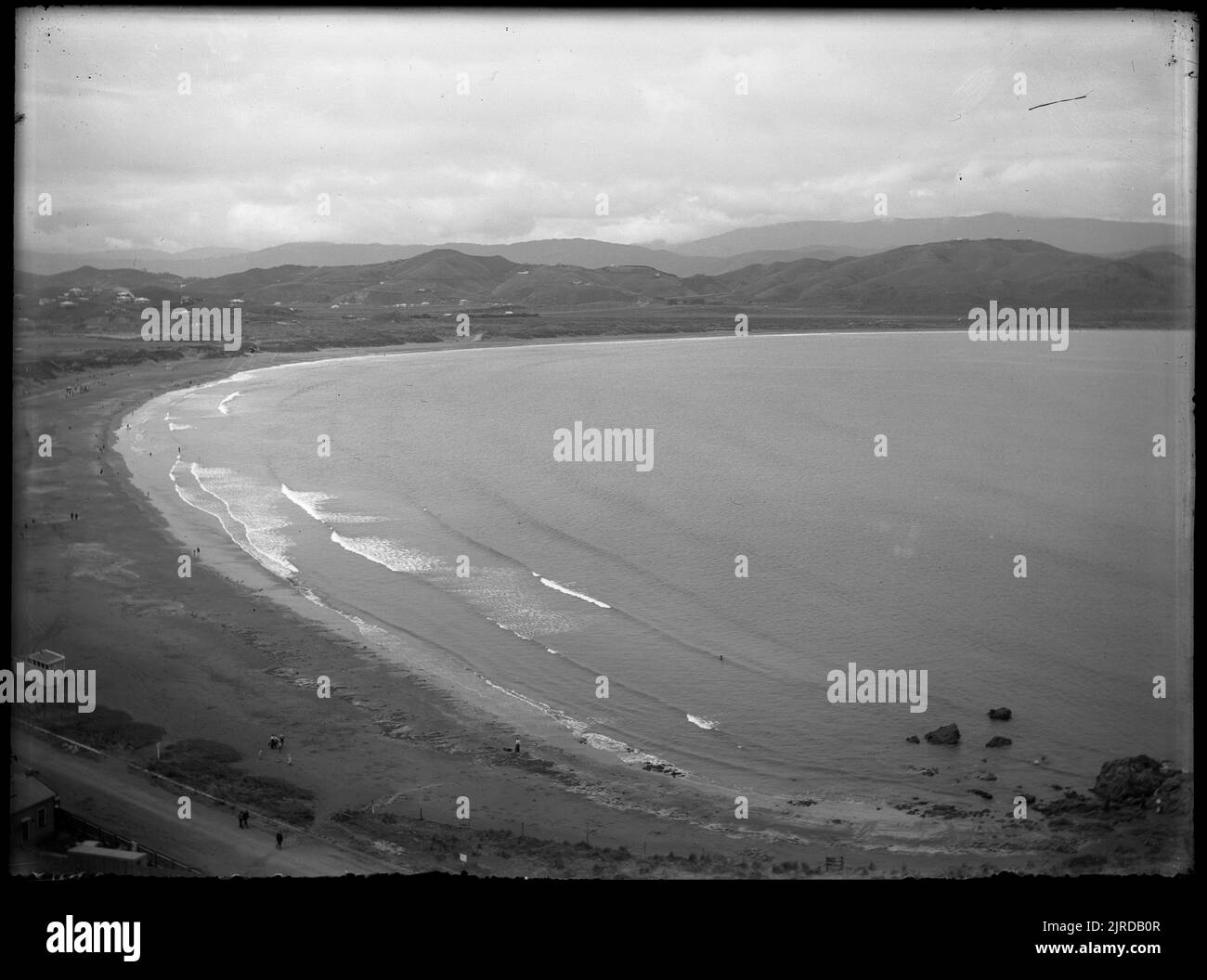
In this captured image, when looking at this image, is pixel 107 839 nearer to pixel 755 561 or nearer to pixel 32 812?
pixel 32 812

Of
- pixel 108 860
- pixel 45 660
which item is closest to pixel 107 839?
pixel 108 860

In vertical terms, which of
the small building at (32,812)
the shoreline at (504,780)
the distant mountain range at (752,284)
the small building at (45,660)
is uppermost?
the distant mountain range at (752,284)

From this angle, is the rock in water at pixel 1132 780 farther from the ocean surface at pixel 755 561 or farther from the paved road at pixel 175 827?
the paved road at pixel 175 827

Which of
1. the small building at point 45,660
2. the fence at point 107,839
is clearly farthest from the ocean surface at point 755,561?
the fence at point 107,839

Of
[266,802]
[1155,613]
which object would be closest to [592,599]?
[266,802]

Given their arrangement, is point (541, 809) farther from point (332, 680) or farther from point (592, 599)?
point (592, 599)

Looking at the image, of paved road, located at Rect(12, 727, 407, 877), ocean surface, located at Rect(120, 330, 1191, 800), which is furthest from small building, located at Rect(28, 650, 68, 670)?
ocean surface, located at Rect(120, 330, 1191, 800)
